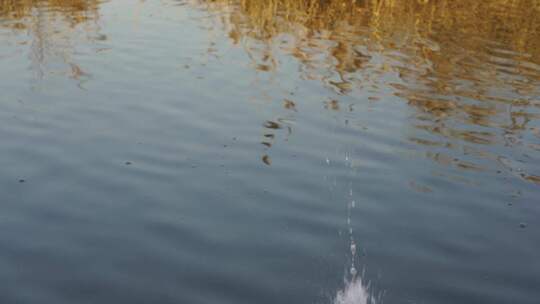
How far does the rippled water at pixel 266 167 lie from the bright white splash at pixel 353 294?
0.05 feet

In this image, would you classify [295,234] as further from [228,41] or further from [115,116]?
[228,41]

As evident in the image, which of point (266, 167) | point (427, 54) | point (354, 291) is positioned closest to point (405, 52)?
point (427, 54)

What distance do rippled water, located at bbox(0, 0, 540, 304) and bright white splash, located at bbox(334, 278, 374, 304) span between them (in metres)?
0.02

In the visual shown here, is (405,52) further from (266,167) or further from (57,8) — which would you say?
(57,8)

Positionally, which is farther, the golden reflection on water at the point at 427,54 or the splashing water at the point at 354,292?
the golden reflection on water at the point at 427,54

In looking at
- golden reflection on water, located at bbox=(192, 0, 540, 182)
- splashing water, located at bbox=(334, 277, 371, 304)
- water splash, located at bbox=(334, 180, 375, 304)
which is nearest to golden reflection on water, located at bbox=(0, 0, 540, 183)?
golden reflection on water, located at bbox=(192, 0, 540, 182)

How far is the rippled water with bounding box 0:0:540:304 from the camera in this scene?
5781mm

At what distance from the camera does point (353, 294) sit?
557 centimetres

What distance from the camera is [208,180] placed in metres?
7.53

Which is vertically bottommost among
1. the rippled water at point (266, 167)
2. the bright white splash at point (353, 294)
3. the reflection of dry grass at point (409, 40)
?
the bright white splash at point (353, 294)

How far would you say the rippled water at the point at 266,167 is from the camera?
578 cm

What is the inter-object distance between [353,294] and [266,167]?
104 inches

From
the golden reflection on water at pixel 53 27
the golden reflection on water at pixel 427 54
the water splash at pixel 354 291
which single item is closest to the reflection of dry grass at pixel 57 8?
the golden reflection on water at pixel 53 27

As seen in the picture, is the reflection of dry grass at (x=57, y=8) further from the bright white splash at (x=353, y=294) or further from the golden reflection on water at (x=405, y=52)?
the bright white splash at (x=353, y=294)
